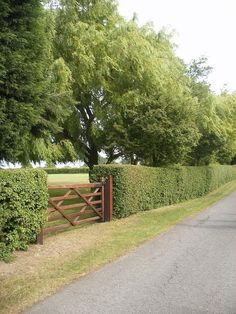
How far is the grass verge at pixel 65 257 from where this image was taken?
6382 mm

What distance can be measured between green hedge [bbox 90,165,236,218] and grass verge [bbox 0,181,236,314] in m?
1.25

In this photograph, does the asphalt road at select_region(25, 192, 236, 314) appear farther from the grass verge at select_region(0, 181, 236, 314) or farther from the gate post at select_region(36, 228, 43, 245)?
the gate post at select_region(36, 228, 43, 245)

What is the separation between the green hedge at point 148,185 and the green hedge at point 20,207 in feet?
16.5

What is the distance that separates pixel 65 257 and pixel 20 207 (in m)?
1.36

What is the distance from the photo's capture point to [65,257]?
8961 mm

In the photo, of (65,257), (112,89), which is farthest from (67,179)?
(65,257)

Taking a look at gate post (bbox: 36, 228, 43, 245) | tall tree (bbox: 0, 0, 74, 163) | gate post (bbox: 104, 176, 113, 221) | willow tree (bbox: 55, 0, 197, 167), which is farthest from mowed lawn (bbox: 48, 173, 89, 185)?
gate post (bbox: 36, 228, 43, 245)

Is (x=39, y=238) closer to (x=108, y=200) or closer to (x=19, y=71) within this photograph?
(x=19, y=71)

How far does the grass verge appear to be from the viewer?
6382 mm

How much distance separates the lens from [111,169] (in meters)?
15.0

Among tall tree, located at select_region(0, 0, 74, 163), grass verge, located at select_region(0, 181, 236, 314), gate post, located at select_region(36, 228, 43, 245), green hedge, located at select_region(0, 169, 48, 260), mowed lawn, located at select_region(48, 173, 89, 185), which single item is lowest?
grass verge, located at select_region(0, 181, 236, 314)

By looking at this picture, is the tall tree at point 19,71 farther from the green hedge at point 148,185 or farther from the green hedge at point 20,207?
the green hedge at point 148,185

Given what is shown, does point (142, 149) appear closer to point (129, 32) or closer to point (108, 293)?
point (129, 32)

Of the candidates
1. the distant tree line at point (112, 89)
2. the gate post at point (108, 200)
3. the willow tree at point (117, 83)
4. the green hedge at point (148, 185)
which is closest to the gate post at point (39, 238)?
the gate post at point (108, 200)
